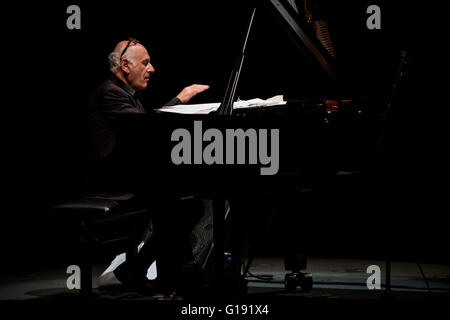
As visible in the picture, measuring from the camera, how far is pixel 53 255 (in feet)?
A: 17.9

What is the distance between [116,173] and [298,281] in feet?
4.80

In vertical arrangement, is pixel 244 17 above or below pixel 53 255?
above

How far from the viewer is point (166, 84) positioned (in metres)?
5.30

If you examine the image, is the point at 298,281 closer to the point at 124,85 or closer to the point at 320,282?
the point at 320,282

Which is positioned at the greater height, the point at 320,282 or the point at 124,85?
the point at 124,85

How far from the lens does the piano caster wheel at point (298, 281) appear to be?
12.6 ft

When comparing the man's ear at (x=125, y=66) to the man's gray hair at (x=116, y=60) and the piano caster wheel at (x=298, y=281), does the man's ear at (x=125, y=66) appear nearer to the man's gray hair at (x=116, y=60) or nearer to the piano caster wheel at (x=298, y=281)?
the man's gray hair at (x=116, y=60)

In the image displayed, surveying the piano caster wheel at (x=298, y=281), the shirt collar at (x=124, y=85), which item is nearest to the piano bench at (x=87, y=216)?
the shirt collar at (x=124, y=85)

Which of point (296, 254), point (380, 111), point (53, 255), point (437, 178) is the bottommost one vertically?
point (53, 255)

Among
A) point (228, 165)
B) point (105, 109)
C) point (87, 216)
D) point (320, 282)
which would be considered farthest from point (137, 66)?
point (320, 282)

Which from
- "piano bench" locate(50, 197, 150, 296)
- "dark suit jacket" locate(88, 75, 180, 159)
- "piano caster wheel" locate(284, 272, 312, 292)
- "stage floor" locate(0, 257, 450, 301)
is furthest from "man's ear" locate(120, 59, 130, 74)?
"piano caster wheel" locate(284, 272, 312, 292)
